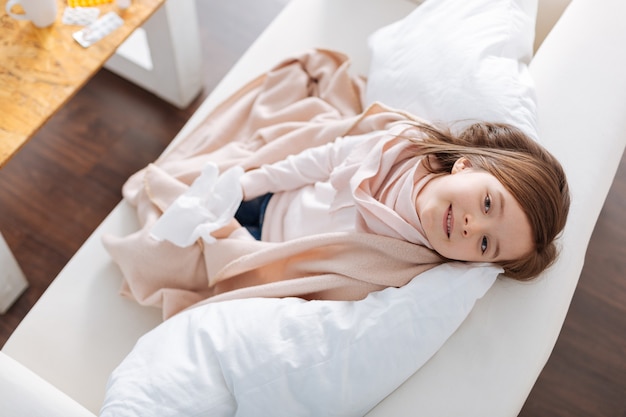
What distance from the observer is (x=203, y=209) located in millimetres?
1289

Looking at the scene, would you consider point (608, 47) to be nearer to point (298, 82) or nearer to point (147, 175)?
point (298, 82)

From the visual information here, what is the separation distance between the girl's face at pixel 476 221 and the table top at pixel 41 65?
83 centimetres

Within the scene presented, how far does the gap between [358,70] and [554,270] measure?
31.0 inches

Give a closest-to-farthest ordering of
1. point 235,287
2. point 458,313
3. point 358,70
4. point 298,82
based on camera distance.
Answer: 1. point 458,313
2. point 235,287
3. point 298,82
4. point 358,70

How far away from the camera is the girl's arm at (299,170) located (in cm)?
134

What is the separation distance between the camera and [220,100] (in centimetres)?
158

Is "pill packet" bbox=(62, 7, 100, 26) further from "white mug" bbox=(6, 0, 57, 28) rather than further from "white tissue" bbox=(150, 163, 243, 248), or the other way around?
"white tissue" bbox=(150, 163, 243, 248)

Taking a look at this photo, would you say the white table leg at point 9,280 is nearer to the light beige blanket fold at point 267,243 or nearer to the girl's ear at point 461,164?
the light beige blanket fold at point 267,243

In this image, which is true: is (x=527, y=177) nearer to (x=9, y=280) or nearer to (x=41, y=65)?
(x=41, y=65)

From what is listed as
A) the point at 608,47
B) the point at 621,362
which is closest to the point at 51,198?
the point at 608,47

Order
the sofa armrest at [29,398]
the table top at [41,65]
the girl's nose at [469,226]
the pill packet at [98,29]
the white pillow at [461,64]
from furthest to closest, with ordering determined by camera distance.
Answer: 1. the pill packet at [98,29]
2. the table top at [41,65]
3. the white pillow at [461,64]
4. the girl's nose at [469,226]
5. the sofa armrest at [29,398]

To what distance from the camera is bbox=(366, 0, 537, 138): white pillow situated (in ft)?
4.02

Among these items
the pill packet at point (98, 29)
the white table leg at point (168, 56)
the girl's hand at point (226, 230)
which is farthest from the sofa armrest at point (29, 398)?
the white table leg at point (168, 56)

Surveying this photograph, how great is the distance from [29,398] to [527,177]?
0.86m
